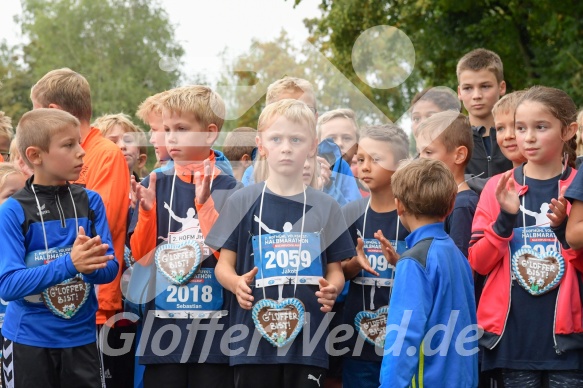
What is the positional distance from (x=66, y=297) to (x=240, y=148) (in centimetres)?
243

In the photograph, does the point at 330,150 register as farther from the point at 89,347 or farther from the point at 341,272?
the point at 89,347

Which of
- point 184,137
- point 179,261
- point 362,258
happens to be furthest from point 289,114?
point 179,261

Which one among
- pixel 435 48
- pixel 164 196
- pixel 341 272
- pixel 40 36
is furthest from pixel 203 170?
pixel 40 36

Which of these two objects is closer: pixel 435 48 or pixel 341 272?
pixel 341 272

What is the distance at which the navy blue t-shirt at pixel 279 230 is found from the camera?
4195mm

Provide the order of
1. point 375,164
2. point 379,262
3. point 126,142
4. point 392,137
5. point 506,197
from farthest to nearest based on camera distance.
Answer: point 126,142, point 392,137, point 375,164, point 379,262, point 506,197

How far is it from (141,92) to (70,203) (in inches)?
1276

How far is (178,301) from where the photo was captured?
4.54 m

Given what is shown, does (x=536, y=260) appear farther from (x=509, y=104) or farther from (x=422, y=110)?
(x=422, y=110)

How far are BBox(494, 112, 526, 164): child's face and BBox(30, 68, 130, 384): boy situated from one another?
214 cm

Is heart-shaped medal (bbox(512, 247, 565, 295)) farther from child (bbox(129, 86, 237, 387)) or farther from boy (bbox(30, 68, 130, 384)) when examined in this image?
boy (bbox(30, 68, 130, 384))

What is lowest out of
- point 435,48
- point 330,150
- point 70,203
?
point 70,203

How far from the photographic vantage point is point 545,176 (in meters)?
4.43

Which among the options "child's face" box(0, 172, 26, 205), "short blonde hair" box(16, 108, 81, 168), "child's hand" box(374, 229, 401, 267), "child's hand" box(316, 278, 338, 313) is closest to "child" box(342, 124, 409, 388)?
"child's hand" box(374, 229, 401, 267)
